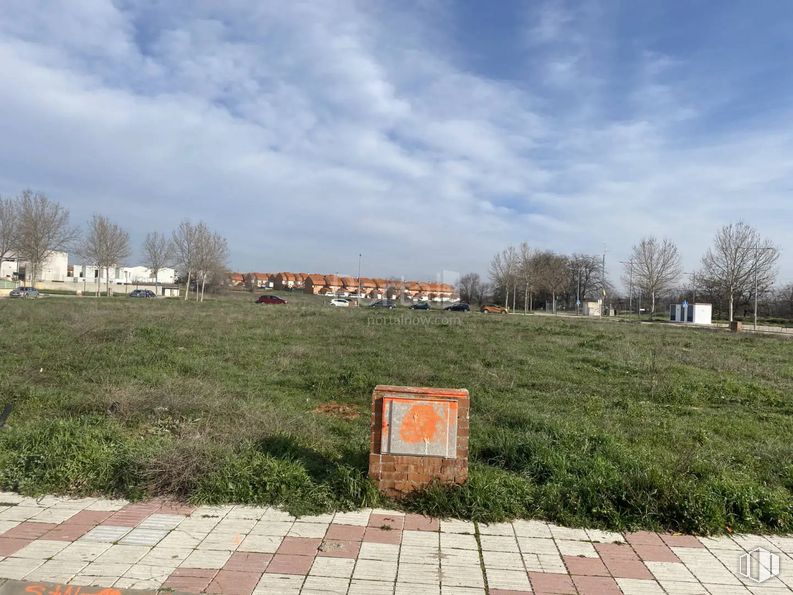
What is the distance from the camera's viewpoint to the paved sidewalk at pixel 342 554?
310 cm

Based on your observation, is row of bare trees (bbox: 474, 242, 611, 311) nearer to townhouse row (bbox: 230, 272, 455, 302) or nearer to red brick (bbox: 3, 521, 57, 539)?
townhouse row (bbox: 230, 272, 455, 302)

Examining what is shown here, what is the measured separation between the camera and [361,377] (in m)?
9.59

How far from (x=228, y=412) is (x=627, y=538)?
14.3ft

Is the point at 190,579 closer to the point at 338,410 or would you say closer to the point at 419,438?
the point at 419,438

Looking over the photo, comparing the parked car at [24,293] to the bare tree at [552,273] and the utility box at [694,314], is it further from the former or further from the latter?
the utility box at [694,314]

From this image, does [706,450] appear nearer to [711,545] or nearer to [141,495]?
[711,545]

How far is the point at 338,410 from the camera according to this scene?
25.3 ft

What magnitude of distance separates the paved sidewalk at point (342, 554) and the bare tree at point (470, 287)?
73422mm

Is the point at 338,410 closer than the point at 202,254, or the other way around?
the point at 338,410

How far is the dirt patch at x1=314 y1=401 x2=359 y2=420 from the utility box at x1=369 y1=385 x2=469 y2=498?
3085 mm

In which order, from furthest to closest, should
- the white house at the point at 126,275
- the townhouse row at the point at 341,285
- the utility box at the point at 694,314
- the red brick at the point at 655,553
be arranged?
1. the townhouse row at the point at 341,285
2. the white house at the point at 126,275
3. the utility box at the point at 694,314
4. the red brick at the point at 655,553

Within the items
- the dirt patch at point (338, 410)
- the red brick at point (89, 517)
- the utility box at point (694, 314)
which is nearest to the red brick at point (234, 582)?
the red brick at point (89, 517)

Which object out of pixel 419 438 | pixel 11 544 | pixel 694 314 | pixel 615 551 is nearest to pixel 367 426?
pixel 419 438

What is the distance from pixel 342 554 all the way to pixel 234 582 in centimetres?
68
